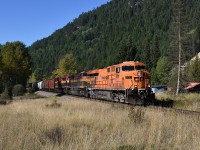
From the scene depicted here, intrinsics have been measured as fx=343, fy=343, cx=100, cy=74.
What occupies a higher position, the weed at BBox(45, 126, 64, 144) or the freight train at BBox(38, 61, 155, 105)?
the freight train at BBox(38, 61, 155, 105)

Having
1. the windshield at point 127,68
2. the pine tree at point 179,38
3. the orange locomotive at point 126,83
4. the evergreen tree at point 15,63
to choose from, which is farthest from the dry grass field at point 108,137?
the evergreen tree at point 15,63

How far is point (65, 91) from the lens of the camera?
6147 cm

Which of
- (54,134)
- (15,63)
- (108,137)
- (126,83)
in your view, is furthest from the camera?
(15,63)

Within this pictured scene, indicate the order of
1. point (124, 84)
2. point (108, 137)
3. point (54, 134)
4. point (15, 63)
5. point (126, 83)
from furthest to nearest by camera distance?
point (15, 63) → point (124, 84) → point (126, 83) → point (54, 134) → point (108, 137)

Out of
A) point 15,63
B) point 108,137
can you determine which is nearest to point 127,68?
point 108,137

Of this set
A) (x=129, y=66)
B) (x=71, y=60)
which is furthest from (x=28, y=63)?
(x=129, y=66)

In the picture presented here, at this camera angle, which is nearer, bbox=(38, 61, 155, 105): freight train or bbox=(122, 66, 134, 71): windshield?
bbox=(38, 61, 155, 105): freight train

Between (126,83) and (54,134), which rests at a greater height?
(126,83)

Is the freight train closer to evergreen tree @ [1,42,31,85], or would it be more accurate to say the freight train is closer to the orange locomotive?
the orange locomotive

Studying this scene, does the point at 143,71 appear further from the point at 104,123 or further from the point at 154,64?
the point at 154,64

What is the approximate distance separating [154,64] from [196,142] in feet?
461

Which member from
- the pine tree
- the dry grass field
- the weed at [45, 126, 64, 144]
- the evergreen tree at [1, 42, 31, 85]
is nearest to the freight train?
the dry grass field

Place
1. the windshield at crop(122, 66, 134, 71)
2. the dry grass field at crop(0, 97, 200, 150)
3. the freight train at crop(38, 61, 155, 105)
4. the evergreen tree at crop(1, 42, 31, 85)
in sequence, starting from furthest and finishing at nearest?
the evergreen tree at crop(1, 42, 31, 85), the windshield at crop(122, 66, 134, 71), the freight train at crop(38, 61, 155, 105), the dry grass field at crop(0, 97, 200, 150)

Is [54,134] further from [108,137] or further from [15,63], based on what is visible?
[15,63]
